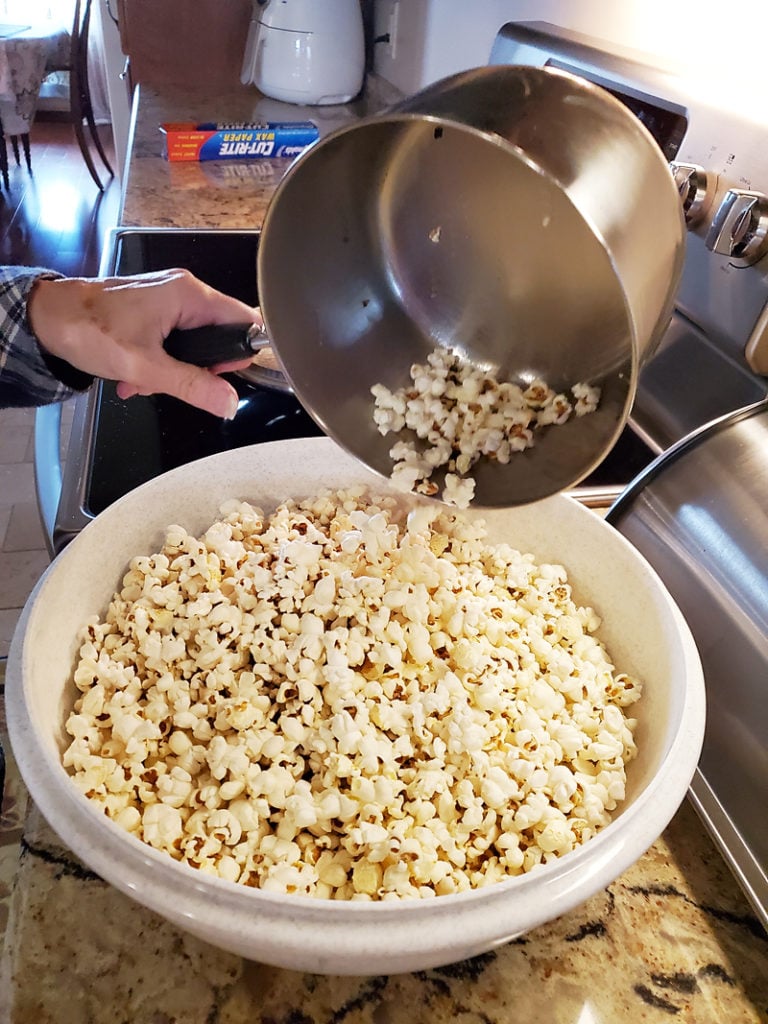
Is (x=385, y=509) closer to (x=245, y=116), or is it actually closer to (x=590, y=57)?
(x=590, y=57)

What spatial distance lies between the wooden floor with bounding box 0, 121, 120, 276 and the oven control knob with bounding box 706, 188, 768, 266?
3730 mm

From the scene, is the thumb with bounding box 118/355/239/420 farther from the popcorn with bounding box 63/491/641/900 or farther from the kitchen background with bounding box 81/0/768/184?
the kitchen background with bounding box 81/0/768/184

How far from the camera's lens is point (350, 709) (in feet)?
2.15

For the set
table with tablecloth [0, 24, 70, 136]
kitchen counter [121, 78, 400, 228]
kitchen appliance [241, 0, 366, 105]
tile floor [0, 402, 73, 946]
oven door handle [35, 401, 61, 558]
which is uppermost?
kitchen appliance [241, 0, 366, 105]

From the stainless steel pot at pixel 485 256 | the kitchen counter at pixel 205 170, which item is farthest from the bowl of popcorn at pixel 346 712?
the kitchen counter at pixel 205 170

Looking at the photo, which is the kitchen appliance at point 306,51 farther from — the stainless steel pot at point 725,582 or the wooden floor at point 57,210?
the wooden floor at point 57,210

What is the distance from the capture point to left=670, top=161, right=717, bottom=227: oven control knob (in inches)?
31.0

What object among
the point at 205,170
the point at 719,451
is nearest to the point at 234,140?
the point at 205,170

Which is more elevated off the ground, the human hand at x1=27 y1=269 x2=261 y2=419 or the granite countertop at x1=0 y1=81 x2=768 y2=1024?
the human hand at x1=27 y1=269 x2=261 y2=419

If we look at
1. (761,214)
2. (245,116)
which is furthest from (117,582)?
(245,116)

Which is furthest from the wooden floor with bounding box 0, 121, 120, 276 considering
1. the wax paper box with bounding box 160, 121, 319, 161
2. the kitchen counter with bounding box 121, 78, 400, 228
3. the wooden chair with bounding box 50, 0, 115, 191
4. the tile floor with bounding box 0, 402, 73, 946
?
the wax paper box with bounding box 160, 121, 319, 161

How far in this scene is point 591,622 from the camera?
78cm

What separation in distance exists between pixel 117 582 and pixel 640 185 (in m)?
0.58

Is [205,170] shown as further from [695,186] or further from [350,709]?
[350,709]
